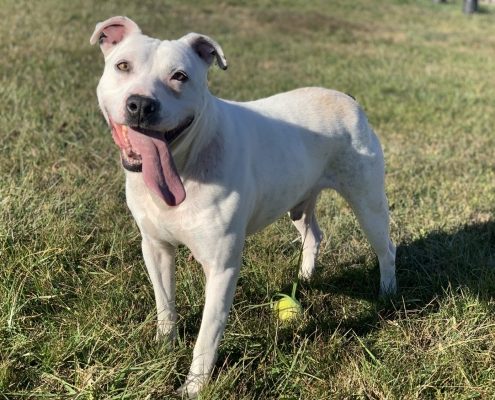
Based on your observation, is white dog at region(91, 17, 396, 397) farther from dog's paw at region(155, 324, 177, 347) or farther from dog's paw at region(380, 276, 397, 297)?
dog's paw at region(380, 276, 397, 297)

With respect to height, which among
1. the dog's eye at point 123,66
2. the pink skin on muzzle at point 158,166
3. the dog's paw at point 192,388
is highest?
the dog's eye at point 123,66

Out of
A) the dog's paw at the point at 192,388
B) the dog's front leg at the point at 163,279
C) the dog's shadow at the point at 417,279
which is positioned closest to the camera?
the dog's paw at the point at 192,388

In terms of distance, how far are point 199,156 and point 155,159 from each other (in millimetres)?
314

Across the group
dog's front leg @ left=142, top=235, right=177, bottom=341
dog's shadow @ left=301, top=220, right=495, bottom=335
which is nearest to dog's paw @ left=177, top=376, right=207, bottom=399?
dog's front leg @ left=142, top=235, right=177, bottom=341

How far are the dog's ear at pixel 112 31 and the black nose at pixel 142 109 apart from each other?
0.63 metres

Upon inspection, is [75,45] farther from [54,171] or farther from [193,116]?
[193,116]

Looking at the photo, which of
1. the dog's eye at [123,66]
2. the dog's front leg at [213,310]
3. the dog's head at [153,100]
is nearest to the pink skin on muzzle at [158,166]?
the dog's head at [153,100]

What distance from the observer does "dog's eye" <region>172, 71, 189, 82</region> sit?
2607mm

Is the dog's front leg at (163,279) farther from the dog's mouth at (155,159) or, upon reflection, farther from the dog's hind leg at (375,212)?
the dog's hind leg at (375,212)

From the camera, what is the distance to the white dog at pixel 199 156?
252cm

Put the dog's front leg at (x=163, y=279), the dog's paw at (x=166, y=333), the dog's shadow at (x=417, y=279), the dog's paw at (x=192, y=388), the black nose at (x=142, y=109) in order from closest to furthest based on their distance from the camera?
the black nose at (x=142, y=109)
the dog's paw at (x=192, y=388)
the dog's paw at (x=166, y=333)
the dog's front leg at (x=163, y=279)
the dog's shadow at (x=417, y=279)

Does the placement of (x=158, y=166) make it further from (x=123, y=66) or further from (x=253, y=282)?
(x=253, y=282)

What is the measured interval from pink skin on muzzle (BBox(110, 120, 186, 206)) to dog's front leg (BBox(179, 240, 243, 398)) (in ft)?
1.38

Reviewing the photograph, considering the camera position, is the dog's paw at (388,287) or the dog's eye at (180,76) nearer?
the dog's eye at (180,76)
